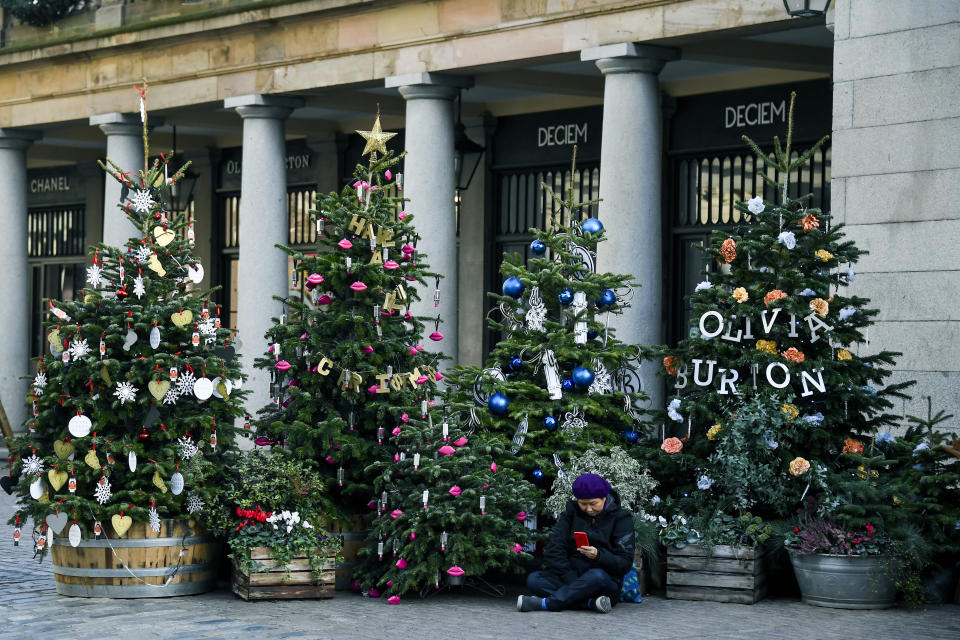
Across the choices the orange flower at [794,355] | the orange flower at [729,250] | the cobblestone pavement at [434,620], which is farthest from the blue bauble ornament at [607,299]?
the cobblestone pavement at [434,620]

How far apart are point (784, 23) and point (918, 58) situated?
8.19ft

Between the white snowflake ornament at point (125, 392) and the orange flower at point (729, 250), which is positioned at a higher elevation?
the orange flower at point (729, 250)

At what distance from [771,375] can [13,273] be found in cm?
1673

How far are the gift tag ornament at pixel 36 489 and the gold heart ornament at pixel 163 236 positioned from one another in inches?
76.6

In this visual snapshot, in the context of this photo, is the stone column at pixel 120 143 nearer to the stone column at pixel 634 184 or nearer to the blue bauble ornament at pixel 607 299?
the stone column at pixel 634 184

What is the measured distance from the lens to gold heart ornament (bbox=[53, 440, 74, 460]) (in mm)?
10930

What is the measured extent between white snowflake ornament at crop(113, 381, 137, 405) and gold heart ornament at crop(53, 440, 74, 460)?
49 centimetres

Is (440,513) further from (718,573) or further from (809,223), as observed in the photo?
(809,223)

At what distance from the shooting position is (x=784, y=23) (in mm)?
15305

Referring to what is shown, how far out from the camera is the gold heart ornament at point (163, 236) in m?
11.3

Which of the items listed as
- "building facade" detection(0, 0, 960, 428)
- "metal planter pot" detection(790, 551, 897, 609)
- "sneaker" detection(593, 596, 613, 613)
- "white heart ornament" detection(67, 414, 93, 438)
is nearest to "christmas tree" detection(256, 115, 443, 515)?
"white heart ornament" detection(67, 414, 93, 438)

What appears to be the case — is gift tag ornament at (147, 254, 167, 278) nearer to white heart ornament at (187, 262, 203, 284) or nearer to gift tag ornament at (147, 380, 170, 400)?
white heart ornament at (187, 262, 203, 284)

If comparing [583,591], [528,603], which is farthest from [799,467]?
[528,603]

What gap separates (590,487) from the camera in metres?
10.7
